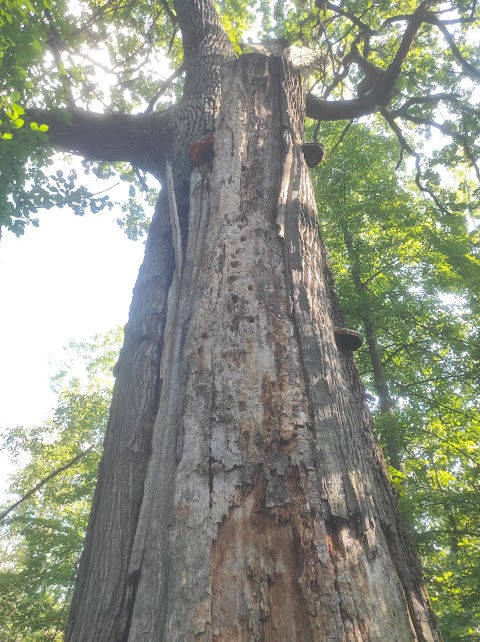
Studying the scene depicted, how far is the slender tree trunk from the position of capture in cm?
120

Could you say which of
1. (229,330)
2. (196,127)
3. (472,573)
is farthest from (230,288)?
(472,573)

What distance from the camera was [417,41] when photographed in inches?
347

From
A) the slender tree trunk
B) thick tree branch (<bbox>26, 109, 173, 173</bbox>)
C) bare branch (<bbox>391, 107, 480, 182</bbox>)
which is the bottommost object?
the slender tree trunk

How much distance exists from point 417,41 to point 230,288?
9.39 metres

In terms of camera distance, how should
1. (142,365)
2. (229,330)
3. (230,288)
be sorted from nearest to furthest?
(229,330)
(230,288)
(142,365)

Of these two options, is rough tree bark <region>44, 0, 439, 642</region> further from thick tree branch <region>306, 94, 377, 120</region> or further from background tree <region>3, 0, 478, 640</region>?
thick tree branch <region>306, 94, 377, 120</region>

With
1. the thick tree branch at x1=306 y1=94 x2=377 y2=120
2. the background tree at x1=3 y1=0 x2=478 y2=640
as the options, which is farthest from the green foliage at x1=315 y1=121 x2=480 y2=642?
the background tree at x1=3 y1=0 x2=478 y2=640

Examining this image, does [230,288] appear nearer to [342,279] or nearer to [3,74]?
[3,74]

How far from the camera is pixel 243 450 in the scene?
148 centimetres

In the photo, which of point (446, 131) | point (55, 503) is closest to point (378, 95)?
point (446, 131)

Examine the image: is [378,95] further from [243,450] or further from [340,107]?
[243,450]

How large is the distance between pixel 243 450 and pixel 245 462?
1.7 inches

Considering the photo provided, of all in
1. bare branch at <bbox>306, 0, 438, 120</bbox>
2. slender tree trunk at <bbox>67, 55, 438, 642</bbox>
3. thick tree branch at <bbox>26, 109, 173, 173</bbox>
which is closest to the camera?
slender tree trunk at <bbox>67, 55, 438, 642</bbox>

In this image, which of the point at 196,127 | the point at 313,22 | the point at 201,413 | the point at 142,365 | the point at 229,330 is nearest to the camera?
the point at 201,413
